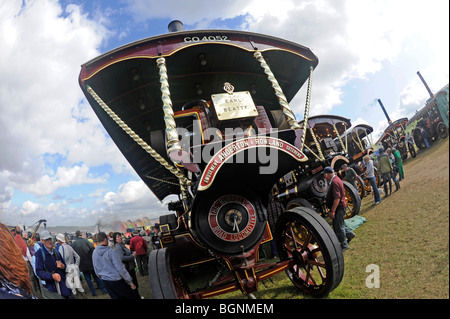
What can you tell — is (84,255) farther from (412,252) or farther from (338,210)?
(412,252)

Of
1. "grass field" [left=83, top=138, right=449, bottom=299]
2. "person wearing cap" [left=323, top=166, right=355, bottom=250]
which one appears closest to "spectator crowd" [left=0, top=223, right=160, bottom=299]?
"grass field" [left=83, top=138, right=449, bottom=299]

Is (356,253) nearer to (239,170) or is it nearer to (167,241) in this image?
(239,170)

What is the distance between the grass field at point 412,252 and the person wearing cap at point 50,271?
2471 mm

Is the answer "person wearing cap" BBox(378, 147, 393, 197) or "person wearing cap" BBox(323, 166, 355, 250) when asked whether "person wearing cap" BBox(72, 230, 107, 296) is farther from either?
"person wearing cap" BBox(378, 147, 393, 197)

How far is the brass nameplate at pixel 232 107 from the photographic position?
9.21ft

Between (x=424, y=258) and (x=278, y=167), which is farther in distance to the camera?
(x=278, y=167)

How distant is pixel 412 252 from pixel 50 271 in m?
4.55

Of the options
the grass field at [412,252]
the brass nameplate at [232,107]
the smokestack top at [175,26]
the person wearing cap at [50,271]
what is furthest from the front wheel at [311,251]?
the smokestack top at [175,26]

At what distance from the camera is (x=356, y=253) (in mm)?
3490

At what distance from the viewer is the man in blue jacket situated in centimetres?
328

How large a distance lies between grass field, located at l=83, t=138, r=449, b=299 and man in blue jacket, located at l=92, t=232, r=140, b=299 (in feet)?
5.08

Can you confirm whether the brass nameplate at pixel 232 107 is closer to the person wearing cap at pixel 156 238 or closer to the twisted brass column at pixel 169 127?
the twisted brass column at pixel 169 127
